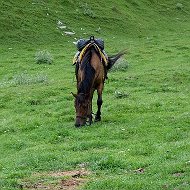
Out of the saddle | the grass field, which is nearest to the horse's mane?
the saddle

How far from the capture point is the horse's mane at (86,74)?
15.1 m

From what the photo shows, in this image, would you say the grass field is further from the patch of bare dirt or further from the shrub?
the shrub

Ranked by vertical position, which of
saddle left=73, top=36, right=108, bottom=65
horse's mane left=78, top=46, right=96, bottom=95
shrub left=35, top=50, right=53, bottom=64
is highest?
saddle left=73, top=36, right=108, bottom=65

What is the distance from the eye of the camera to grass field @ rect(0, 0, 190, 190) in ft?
36.1

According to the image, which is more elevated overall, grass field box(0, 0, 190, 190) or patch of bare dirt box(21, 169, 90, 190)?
patch of bare dirt box(21, 169, 90, 190)

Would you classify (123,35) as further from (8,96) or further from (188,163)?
(188,163)


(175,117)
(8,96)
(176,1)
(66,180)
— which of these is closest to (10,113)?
(8,96)

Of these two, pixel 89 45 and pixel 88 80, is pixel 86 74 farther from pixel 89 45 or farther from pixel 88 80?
pixel 89 45

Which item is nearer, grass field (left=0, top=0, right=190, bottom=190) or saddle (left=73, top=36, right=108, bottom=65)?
grass field (left=0, top=0, right=190, bottom=190)

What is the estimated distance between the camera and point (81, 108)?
15.2 m

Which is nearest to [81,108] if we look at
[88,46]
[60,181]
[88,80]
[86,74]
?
[88,80]

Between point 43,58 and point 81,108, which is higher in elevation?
point 81,108

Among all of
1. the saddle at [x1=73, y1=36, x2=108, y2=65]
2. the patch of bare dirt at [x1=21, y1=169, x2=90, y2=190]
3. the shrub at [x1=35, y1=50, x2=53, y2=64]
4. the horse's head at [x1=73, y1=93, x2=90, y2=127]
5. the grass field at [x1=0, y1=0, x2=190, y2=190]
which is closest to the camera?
the patch of bare dirt at [x1=21, y1=169, x2=90, y2=190]

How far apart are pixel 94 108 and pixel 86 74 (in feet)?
11.1
